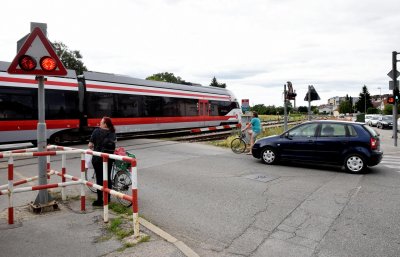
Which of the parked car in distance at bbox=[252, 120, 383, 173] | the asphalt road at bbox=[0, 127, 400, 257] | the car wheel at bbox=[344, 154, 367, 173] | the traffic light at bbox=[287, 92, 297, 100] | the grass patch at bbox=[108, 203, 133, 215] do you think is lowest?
the asphalt road at bbox=[0, 127, 400, 257]

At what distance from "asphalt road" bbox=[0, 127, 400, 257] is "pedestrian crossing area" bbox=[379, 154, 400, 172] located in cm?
20

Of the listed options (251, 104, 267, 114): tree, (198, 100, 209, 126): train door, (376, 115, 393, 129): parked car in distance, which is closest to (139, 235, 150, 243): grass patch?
(198, 100, 209, 126): train door

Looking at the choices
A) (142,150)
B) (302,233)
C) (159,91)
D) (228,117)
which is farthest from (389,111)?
(302,233)

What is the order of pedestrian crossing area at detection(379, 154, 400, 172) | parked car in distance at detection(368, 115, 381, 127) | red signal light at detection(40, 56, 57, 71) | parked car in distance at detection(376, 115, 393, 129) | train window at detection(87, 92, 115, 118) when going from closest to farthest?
1. red signal light at detection(40, 56, 57, 71)
2. pedestrian crossing area at detection(379, 154, 400, 172)
3. train window at detection(87, 92, 115, 118)
4. parked car in distance at detection(376, 115, 393, 129)
5. parked car in distance at detection(368, 115, 381, 127)

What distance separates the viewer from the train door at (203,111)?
2489 cm

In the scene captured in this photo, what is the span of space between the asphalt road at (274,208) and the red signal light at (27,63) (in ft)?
9.41

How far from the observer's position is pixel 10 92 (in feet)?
43.6

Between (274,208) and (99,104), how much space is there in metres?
12.4

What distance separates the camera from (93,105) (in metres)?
16.4

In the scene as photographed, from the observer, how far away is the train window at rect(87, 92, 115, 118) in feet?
53.6

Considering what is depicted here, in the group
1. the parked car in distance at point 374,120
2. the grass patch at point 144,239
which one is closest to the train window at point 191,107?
the grass patch at point 144,239

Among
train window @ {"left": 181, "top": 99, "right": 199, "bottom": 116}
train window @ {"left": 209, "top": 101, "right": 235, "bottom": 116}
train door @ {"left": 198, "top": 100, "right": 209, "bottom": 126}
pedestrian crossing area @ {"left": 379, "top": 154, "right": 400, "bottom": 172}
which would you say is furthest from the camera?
train window @ {"left": 209, "top": 101, "right": 235, "bottom": 116}

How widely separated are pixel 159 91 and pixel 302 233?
16.6 meters

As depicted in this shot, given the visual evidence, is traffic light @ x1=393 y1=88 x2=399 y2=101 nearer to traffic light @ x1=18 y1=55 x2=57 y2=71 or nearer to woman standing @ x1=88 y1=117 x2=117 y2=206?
woman standing @ x1=88 y1=117 x2=117 y2=206
